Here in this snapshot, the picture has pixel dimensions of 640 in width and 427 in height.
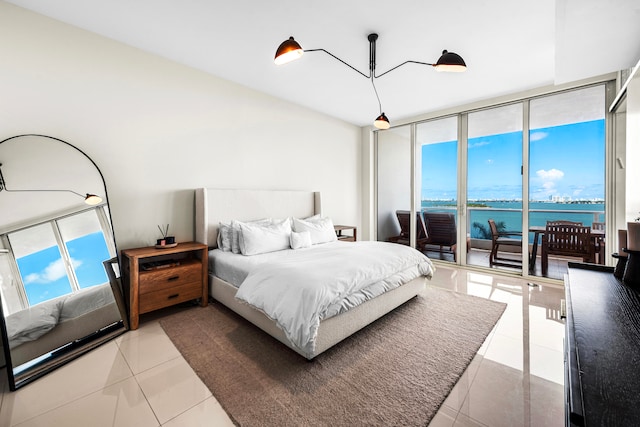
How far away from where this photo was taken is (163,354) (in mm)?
2064

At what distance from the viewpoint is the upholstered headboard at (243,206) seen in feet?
10.5

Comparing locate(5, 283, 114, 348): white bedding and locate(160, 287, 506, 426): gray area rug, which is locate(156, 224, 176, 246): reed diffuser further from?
locate(160, 287, 506, 426): gray area rug

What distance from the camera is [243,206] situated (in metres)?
3.59

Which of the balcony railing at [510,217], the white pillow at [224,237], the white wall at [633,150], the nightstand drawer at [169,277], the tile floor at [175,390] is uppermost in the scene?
the white wall at [633,150]

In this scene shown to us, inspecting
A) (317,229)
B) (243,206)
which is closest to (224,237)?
(243,206)

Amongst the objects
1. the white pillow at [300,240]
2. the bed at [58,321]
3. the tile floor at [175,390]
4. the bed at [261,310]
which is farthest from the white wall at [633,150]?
the bed at [58,321]

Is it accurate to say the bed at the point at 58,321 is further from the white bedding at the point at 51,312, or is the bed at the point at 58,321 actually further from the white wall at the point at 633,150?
the white wall at the point at 633,150

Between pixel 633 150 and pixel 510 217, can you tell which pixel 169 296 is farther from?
pixel 510 217

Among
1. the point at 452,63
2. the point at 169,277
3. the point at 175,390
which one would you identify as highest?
the point at 452,63

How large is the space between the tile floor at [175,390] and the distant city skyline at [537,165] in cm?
229

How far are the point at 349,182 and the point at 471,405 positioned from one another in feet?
14.3

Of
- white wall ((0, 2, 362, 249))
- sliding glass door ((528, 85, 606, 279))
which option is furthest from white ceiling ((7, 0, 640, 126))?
sliding glass door ((528, 85, 606, 279))

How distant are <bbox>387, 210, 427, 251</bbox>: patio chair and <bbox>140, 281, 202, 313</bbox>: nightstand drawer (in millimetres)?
3907

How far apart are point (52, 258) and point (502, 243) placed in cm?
552
